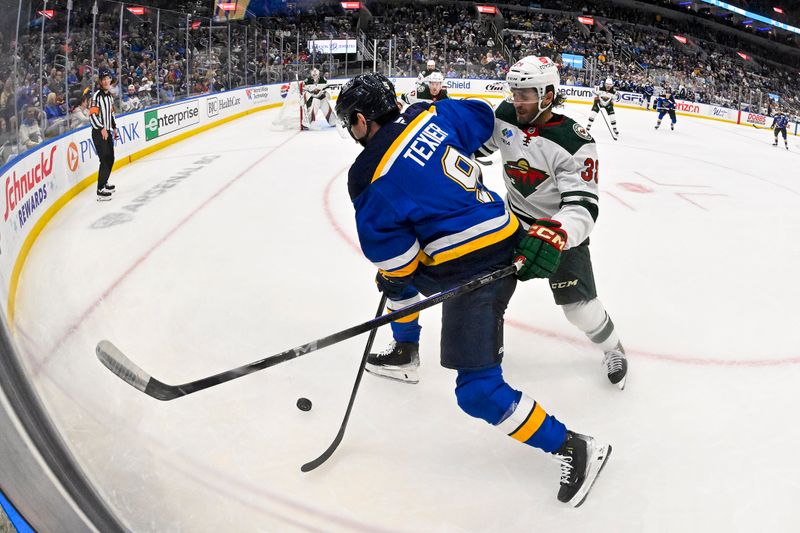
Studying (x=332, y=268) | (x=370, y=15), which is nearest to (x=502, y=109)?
(x=332, y=268)

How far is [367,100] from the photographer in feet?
5.80

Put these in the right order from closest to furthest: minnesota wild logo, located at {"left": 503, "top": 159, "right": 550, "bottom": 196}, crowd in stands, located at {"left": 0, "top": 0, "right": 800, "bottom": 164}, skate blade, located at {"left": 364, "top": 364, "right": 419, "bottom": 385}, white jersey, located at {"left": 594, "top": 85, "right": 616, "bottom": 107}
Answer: minnesota wild logo, located at {"left": 503, "top": 159, "right": 550, "bottom": 196} < skate blade, located at {"left": 364, "top": 364, "right": 419, "bottom": 385} < crowd in stands, located at {"left": 0, "top": 0, "right": 800, "bottom": 164} < white jersey, located at {"left": 594, "top": 85, "right": 616, "bottom": 107}

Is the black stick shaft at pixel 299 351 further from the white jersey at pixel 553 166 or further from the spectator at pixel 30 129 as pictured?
the spectator at pixel 30 129

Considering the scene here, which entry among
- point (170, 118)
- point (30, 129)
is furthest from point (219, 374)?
point (170, 118)

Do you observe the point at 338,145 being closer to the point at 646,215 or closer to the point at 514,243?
the point at 646,215

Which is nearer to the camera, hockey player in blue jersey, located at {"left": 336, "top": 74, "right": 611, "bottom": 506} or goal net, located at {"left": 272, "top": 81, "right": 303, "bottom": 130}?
hockey player in blue jersey, located at {"left": 336, "top": 74, "right": 611, "bottom": 506}

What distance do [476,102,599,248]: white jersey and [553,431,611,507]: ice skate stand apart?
68cm

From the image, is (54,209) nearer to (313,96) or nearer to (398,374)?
(398,374)

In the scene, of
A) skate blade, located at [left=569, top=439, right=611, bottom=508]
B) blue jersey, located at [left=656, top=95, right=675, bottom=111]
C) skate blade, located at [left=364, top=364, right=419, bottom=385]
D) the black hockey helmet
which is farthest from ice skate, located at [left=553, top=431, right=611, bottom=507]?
blue jersey, located at [left=656, top=95, right=675, bottom=111]

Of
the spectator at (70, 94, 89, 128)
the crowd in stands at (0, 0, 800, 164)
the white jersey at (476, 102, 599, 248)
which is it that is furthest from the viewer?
the spectator at (70, 94, 89, 128)

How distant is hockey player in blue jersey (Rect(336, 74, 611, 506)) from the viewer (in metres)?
1.73

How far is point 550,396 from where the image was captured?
8.64ft

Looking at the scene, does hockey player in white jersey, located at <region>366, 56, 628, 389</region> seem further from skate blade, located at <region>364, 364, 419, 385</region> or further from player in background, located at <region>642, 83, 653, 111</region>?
player in background, located at <region>642, 83, 653, 111</region>

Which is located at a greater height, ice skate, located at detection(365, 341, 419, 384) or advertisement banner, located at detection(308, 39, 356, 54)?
advertisement banner, located at detection(308, 39, 356, 54)
